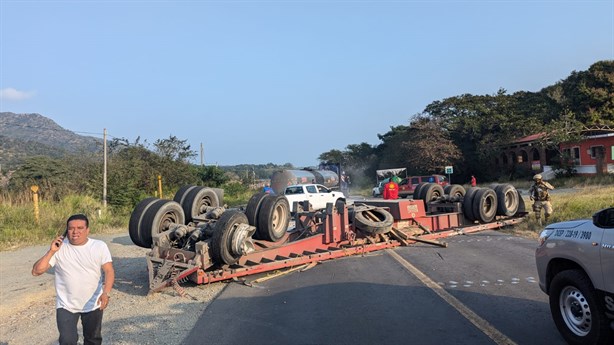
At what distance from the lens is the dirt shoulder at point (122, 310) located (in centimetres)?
559

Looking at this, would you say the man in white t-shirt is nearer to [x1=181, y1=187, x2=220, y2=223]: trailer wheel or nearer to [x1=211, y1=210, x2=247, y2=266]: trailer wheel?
[x1=211, y1=210, x2=247, y2=266]: trailer wheel

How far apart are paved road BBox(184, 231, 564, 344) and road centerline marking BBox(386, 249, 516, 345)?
0.01 metres

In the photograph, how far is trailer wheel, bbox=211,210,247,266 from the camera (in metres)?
7.66

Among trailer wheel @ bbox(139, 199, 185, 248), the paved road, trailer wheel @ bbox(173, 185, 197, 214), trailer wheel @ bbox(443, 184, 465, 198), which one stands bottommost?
the paved road

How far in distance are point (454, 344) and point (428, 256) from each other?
542 cm

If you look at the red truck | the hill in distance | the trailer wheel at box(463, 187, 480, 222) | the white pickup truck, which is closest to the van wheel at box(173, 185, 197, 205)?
the trailer wheel at box(463, 187, 480, 222)

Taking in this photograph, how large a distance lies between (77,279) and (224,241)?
3.70m

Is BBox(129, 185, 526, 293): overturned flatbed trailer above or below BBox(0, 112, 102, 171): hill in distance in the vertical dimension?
below

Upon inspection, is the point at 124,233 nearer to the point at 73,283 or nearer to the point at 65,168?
the point at 65,168

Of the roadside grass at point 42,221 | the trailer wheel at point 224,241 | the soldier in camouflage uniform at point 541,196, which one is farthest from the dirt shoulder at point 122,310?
the soldier in camouflage uniform at point 541,196

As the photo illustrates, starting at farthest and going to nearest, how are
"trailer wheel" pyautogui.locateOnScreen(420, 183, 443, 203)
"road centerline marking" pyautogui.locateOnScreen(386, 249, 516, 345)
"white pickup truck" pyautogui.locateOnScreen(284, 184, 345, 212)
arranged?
"white pickup truck" pyautogui.locateOnScreen(284, 184, 345, 212), "trailer wheel" pyautogui.locateOnScreen(420, 183, 443, 203), "road centerline marking" pyautogui.locateOnScreen(386, 249, 516, 345)

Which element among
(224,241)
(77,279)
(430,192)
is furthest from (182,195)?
(430,192)

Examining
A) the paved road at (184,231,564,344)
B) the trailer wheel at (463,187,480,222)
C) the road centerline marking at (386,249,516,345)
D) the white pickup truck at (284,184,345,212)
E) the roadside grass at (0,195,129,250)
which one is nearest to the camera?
the road centerline marking at (386,249,516,345)

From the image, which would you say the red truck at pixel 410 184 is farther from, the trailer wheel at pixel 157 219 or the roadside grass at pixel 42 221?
the trailer wheel at pixel 157 219
